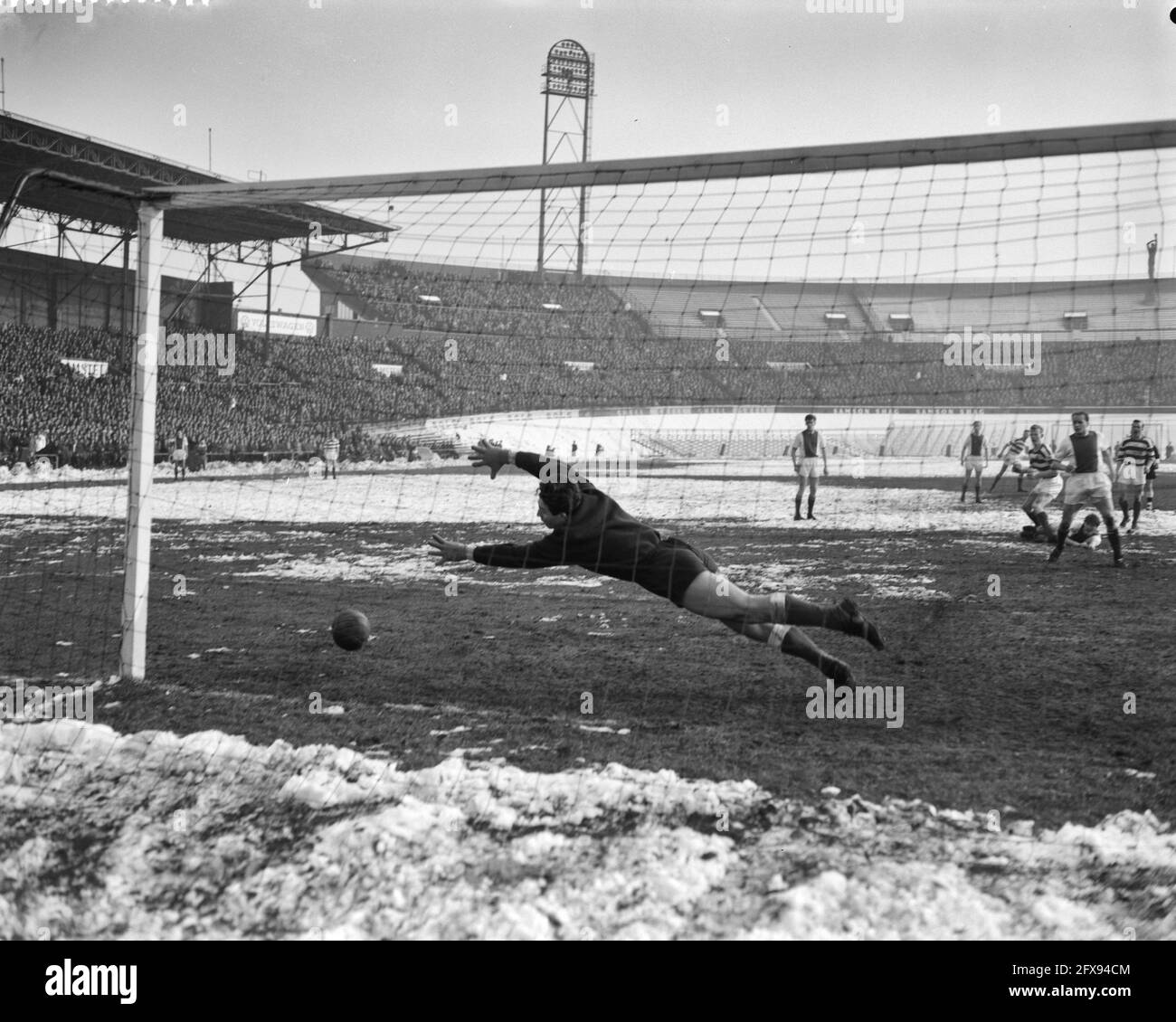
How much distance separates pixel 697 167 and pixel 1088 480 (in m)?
6.11

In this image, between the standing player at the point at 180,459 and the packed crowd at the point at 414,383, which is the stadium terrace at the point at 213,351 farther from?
the standing player at the point at 180,459

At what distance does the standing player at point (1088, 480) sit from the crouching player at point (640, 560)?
5.36 meters

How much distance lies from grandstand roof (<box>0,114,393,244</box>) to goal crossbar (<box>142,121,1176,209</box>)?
16.4 meters

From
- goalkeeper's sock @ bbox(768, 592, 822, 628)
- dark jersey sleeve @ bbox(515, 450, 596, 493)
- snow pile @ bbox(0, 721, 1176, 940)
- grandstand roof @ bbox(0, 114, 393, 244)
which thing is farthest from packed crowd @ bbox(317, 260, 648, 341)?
snow pile @ bbox(0, 721, 1176, 940)

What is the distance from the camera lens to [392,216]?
254 inches

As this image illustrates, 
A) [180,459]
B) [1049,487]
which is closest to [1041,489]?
[1049,487]

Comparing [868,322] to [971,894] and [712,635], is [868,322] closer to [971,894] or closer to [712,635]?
[712,635]

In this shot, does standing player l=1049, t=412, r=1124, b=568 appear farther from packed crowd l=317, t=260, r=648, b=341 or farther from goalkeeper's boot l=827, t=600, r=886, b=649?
packed crowd l=317, t=260, r=648, b=341

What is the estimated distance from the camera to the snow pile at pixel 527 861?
9.87ft

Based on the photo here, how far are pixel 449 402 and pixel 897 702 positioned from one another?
84.9 feet

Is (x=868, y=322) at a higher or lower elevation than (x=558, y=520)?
higher

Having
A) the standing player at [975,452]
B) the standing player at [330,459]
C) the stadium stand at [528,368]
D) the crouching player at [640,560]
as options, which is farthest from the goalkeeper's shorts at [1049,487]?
the standing player at [330,459]

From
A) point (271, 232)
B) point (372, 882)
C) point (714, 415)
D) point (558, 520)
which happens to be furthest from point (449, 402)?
point (372, 882)

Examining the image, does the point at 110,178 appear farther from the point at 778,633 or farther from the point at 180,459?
the point at 778,633
